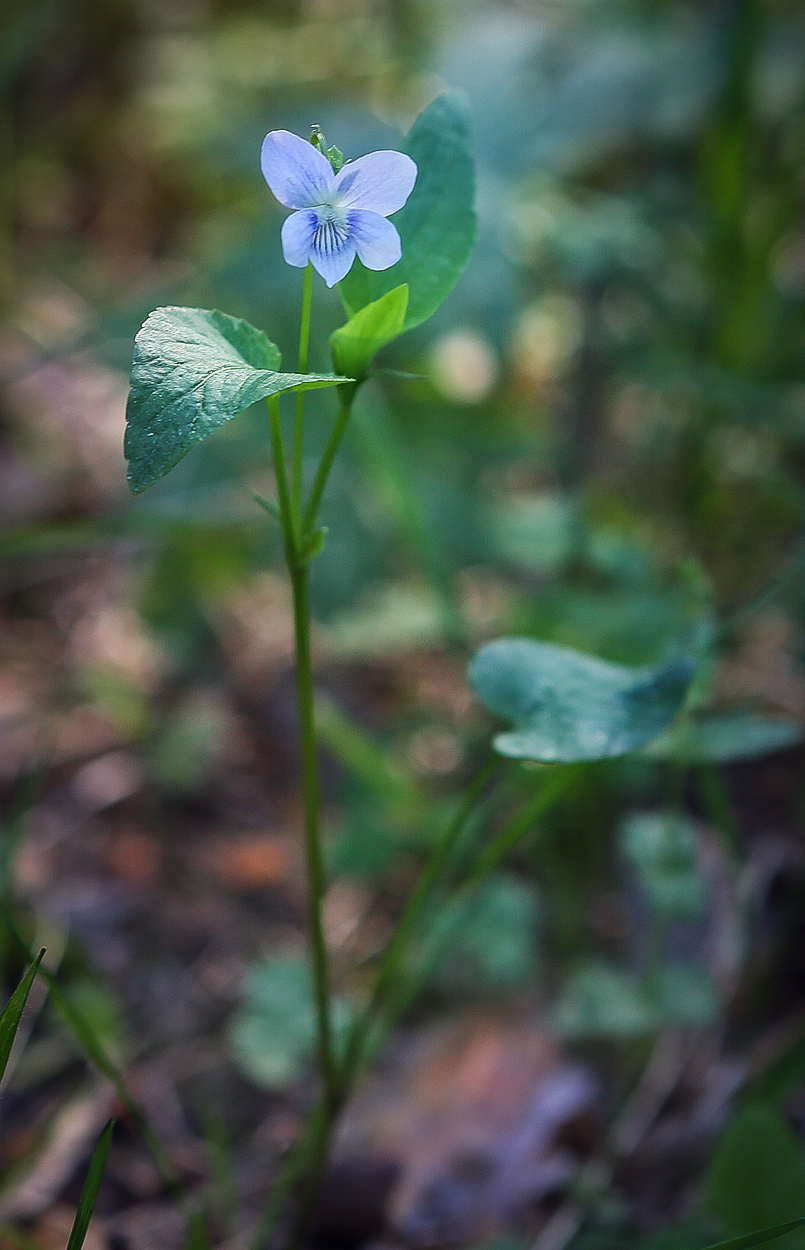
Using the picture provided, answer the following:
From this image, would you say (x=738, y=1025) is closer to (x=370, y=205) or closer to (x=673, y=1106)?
(x=673, y=1106)

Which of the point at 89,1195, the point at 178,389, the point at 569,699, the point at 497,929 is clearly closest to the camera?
the point at 178,389

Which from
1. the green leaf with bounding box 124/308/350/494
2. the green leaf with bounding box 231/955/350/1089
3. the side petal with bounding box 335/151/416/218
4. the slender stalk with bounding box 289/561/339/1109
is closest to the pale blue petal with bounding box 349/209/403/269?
the side petal with bounding box 335/151/416/218

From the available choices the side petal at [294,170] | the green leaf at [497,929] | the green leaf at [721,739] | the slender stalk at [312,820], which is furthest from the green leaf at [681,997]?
the side petal at [294,170]

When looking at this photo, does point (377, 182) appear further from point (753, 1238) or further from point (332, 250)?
point (753, 1238)

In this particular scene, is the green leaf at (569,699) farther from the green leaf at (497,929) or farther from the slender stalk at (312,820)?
the green leaf at (497,929)

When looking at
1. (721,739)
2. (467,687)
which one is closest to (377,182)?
(721,739)

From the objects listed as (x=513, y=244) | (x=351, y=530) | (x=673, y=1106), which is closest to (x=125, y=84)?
(x=513, y=244)
